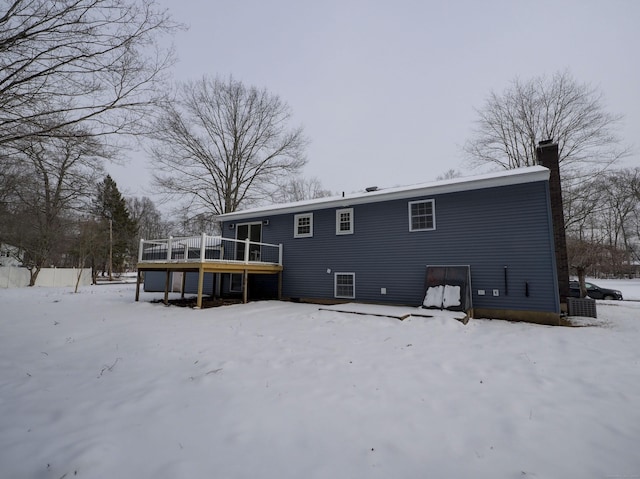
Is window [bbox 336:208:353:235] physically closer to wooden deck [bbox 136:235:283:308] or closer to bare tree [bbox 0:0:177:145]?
wooden deck [bbox 136:235:283:308]

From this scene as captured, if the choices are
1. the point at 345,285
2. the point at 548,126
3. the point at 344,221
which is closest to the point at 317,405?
the point at 345,285

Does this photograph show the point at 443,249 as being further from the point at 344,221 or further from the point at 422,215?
the point at 344,221

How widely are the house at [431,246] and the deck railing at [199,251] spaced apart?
2.13ft

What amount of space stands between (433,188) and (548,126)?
1434 cm

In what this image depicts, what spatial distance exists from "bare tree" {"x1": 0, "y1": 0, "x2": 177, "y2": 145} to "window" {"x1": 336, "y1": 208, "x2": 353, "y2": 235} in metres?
7.01

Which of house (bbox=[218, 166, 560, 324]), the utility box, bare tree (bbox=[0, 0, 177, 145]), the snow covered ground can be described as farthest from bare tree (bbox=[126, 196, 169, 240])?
the utility box

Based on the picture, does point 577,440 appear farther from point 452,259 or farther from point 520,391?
point 452,259

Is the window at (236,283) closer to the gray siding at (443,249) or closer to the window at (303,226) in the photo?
the gray siding at (443,249)

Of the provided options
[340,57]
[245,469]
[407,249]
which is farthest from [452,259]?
[340,57]

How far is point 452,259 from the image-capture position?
8.86m

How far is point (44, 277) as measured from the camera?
67.9ft

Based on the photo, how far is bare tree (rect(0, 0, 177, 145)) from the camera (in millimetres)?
4469

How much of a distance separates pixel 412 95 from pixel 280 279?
20788 mm

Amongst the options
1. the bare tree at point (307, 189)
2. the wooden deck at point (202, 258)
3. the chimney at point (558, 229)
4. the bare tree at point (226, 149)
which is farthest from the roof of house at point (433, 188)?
the bare tree at point (307, 189)
